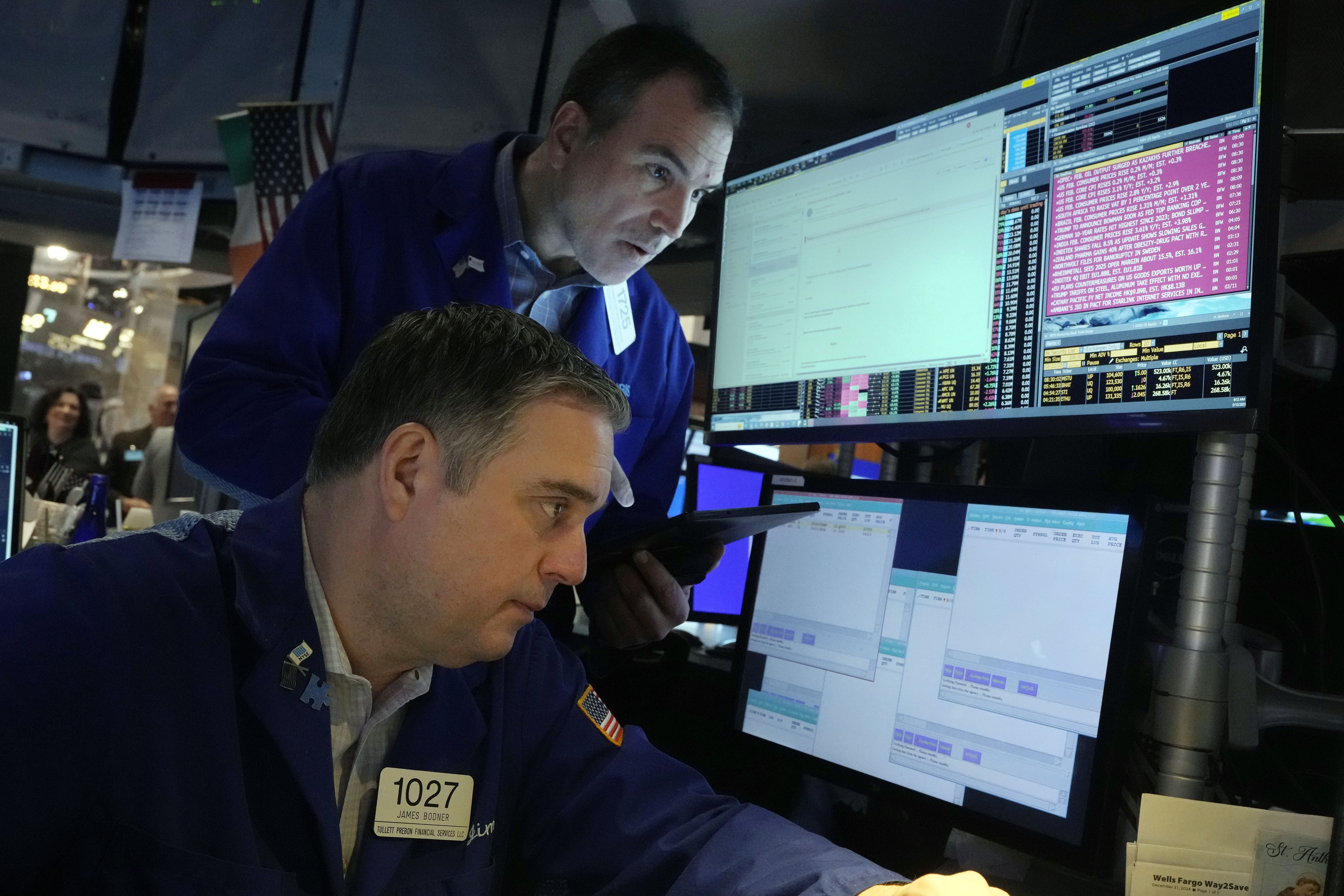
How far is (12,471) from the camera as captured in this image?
1975 millimetres

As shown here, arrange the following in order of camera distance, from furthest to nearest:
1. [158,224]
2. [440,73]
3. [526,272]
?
[158,224] < [440,73] < [526,272]

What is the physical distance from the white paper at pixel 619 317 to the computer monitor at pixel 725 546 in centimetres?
50

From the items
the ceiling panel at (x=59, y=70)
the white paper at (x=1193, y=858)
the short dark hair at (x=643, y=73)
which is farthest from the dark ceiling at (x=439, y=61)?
the white paper at (x=1193, y=858)

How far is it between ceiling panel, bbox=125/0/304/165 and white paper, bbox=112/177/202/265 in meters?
0.11

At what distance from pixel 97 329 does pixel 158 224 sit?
4.86 m

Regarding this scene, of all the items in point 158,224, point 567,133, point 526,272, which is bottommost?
point 526,272

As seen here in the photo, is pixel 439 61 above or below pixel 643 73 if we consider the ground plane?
above

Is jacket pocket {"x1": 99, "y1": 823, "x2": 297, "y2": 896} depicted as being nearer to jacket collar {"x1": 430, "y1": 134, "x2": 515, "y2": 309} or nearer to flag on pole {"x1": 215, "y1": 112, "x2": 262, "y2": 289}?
jacket collar {"x1": 430, "y1": 134, "x2": 515, "y2": 309}

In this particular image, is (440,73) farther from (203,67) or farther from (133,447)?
(133,447)

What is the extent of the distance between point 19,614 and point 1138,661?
104cm

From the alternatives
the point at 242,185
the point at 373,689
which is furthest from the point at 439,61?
the point at 373,689

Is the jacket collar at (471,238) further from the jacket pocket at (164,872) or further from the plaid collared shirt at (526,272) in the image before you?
the jacket pocket at (164,872)

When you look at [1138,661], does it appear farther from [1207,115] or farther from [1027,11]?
[1027,11]

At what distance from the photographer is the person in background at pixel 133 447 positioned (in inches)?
201
